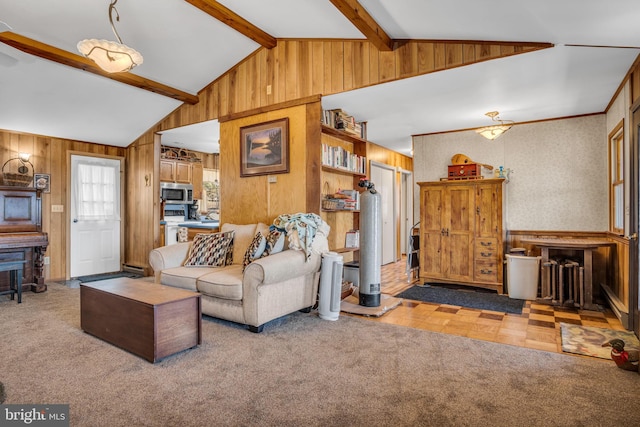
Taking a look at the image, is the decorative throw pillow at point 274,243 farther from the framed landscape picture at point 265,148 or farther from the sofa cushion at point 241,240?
the framed landscape picture at point 265,148

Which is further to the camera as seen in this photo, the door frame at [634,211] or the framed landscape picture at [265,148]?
the framed landscape picture at [265,148]

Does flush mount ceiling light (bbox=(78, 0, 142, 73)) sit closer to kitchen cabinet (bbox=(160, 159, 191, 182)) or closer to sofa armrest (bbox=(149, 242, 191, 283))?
sofa armrest (bbox=(149, 242, 191, 283))

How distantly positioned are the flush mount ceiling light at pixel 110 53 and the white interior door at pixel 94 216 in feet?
11.3

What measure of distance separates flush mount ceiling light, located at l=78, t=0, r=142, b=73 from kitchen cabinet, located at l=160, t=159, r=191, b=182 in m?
3.88

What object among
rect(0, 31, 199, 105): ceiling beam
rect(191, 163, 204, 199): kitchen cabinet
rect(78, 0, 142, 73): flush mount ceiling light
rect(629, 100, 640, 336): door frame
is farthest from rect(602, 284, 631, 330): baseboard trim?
rect(191, 163, 204, 199): kitchen cabinet

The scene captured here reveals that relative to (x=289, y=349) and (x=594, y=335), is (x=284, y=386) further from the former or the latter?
(x=594, y=335)

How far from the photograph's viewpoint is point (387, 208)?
6.91 meters

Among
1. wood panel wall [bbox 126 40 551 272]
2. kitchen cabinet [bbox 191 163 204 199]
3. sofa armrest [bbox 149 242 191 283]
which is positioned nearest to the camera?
wood panel wall [bbox 126 40 551 272]

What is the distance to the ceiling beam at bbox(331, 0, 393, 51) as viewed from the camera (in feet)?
9.05

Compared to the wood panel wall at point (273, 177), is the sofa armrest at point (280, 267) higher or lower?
lower

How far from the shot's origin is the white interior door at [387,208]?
6.62m

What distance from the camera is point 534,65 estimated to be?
3105 millimetres

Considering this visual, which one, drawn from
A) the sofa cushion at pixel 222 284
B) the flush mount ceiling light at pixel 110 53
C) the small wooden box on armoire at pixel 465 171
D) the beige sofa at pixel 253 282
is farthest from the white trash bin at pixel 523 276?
the flush mount ceiling light at pixel 110 53

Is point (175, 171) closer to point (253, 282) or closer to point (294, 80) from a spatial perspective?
point (294, 80)
